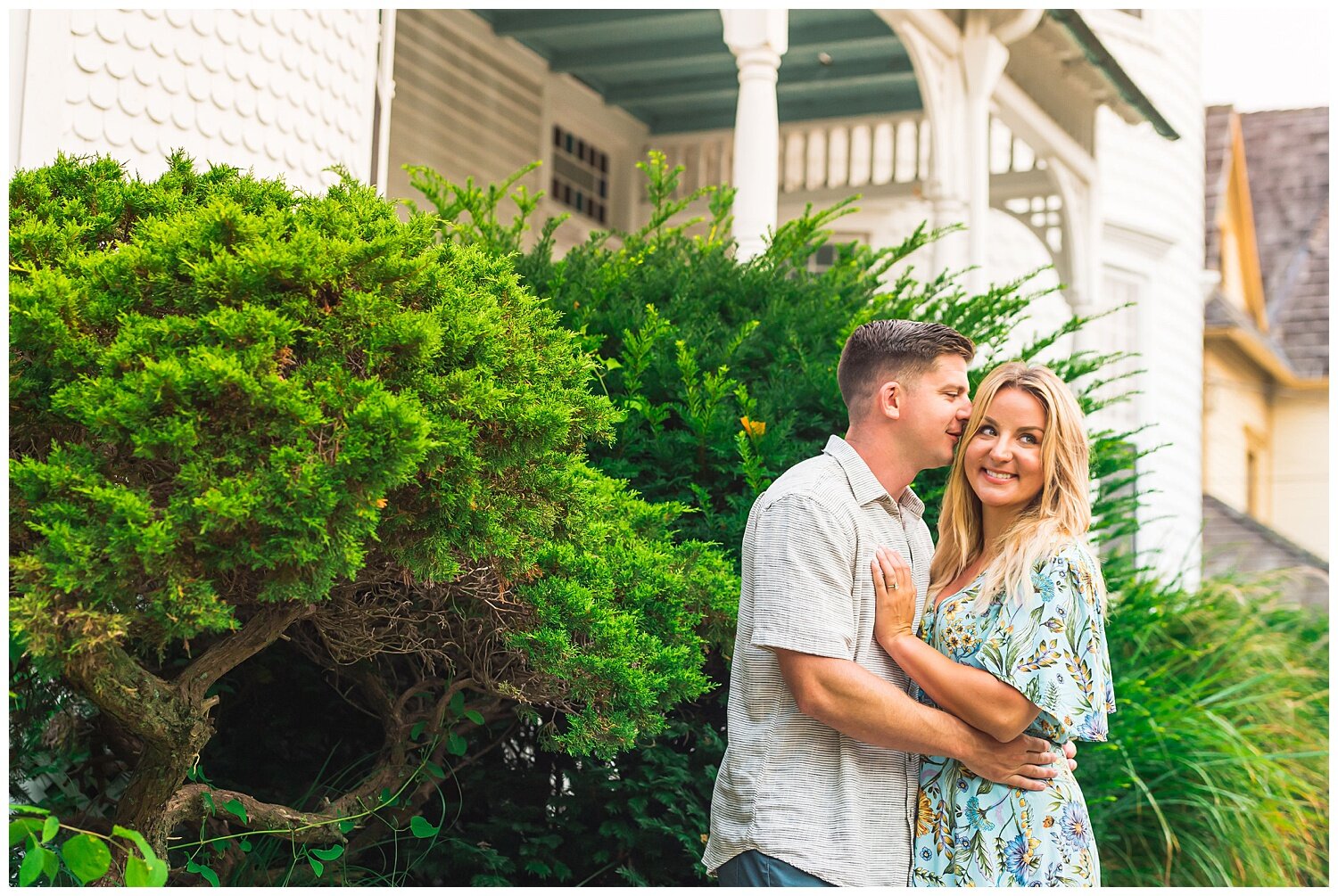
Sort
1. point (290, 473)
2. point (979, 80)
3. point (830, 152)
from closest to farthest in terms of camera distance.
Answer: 1. point (290, 473)
2. point (979, 80)
3. point (830, 152)

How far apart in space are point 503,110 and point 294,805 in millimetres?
7972

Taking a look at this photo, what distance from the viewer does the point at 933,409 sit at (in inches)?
121

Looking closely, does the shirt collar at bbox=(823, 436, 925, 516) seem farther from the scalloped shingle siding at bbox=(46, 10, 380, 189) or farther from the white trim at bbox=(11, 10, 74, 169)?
the white trim at bbox=(11, 10, 74, 169)

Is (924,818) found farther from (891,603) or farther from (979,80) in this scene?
(979,80)

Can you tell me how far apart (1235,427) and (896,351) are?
20.5 meters

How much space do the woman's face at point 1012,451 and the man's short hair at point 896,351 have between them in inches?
6.5

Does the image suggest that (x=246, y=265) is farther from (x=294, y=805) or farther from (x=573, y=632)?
(x=294, y=805)

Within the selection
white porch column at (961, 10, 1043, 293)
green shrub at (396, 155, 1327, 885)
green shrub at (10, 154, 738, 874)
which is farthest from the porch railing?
green shrub at (10, 154, 738, 874)

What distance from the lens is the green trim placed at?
9.41 meters

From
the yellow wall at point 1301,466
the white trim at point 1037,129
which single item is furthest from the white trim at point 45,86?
the yellow wall at point 1301,466

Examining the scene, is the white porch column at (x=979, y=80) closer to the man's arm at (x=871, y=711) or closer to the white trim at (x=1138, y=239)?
the white trim at (x=1138, y=239)

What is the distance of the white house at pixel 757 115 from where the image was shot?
5.40 meters

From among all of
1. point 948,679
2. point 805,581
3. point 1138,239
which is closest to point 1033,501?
point 948,679

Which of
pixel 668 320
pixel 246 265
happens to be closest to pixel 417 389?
pixel 246 265
